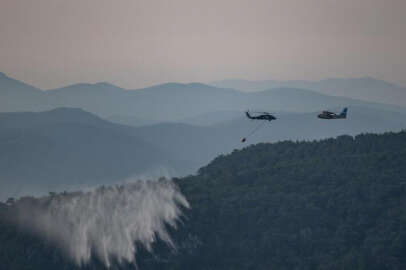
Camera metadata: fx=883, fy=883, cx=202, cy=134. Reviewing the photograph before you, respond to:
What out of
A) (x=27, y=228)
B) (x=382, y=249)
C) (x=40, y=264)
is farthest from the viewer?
(x=382, y=249)

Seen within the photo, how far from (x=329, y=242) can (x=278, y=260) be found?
628 inches

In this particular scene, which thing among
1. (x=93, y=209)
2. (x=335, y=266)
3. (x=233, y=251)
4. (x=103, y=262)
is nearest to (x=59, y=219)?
(x=93, y=209)

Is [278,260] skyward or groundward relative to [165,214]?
groundward

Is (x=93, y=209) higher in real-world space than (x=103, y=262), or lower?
higher

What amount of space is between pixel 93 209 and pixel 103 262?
2919 cm

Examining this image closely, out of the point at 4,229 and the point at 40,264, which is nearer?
the point at 40,264

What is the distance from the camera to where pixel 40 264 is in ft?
539

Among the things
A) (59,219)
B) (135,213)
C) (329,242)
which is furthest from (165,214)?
(329,242)

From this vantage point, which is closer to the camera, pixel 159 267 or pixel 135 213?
pixel 159 267

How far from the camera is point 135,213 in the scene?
19975 cm

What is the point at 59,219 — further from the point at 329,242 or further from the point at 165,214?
the point at 329,242

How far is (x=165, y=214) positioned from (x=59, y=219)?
79.7 ft

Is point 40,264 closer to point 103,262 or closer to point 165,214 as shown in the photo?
point 103,262

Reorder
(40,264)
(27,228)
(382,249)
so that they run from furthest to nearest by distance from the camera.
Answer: (382,249) < (27,228) < (40,264)
